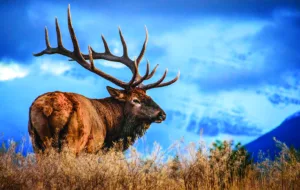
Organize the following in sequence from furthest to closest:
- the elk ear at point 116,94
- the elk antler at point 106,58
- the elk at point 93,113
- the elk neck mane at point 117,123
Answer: the elk antler at point 106,58, the elk ear at point 116,94, the elk neck mane at point 117,123, the elk at point 93,113

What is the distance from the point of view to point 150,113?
11.0 m

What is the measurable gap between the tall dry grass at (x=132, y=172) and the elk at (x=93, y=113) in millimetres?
460

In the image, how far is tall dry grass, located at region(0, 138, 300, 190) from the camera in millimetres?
7289

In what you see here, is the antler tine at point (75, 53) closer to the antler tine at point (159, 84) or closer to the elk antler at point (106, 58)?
the elk antler at point (106, 58)

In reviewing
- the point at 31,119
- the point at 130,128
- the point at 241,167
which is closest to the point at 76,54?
the point at 130,128

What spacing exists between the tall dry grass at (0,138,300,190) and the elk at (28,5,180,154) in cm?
46

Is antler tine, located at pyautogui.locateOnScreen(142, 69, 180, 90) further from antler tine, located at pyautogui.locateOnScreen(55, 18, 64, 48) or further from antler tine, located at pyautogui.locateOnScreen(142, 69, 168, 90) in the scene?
antler tine, located at pyautogui.locateOnScreen(55, 18, 64, 48)

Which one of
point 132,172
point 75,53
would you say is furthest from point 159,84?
point 132,172

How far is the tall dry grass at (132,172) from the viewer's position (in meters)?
7.29

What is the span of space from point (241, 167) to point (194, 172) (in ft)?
5.83

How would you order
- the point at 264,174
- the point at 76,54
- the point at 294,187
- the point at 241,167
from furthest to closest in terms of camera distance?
the point at 76,54 → the point at 241,167 → the point at 264,174 → the point at 294,187

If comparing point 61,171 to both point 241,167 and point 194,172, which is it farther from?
point 241,167

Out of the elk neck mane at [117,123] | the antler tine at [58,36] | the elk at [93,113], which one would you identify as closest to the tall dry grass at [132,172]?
the elk at [93,113]

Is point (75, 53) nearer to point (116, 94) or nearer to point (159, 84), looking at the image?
point (116, 94)
